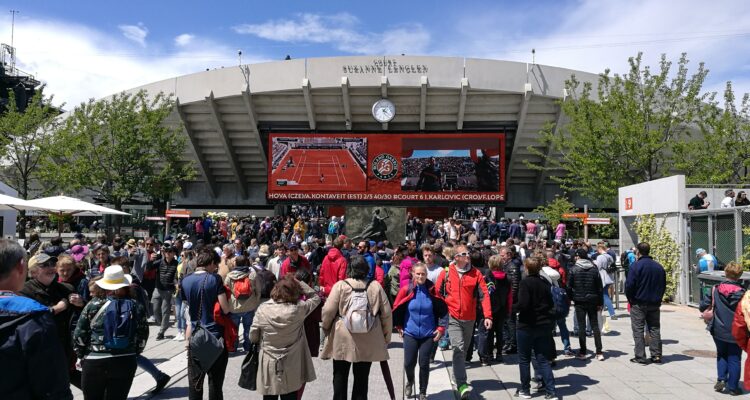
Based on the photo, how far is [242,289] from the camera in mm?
5906

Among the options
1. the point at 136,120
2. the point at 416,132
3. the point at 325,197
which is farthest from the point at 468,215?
the point at 136,120

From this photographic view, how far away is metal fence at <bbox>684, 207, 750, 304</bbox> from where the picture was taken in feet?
40.8

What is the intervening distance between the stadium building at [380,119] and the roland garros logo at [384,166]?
0.06 meters

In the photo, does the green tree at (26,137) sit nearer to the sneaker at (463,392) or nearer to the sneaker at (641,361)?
the sneaker at (463,392)

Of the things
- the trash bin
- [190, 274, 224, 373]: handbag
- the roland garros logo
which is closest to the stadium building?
the roland garros logo

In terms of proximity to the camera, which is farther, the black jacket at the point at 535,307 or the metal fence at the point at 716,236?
the metal fence at the point at 716,236

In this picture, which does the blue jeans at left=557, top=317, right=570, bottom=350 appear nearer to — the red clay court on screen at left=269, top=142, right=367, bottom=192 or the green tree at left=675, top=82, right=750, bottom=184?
the green tree at left=675, top=82, right=750, bottom=184

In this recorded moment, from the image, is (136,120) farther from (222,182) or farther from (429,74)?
(429,74)

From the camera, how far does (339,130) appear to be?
3344 cm

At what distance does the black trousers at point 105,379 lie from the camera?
14.1 feet

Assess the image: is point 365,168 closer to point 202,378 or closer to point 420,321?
point 420,321

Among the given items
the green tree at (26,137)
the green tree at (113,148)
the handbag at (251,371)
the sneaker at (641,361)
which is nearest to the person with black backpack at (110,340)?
the handbag at (251,371)

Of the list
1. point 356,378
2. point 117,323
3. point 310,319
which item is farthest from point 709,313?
point 117,323

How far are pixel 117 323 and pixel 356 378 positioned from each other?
2216 mm
